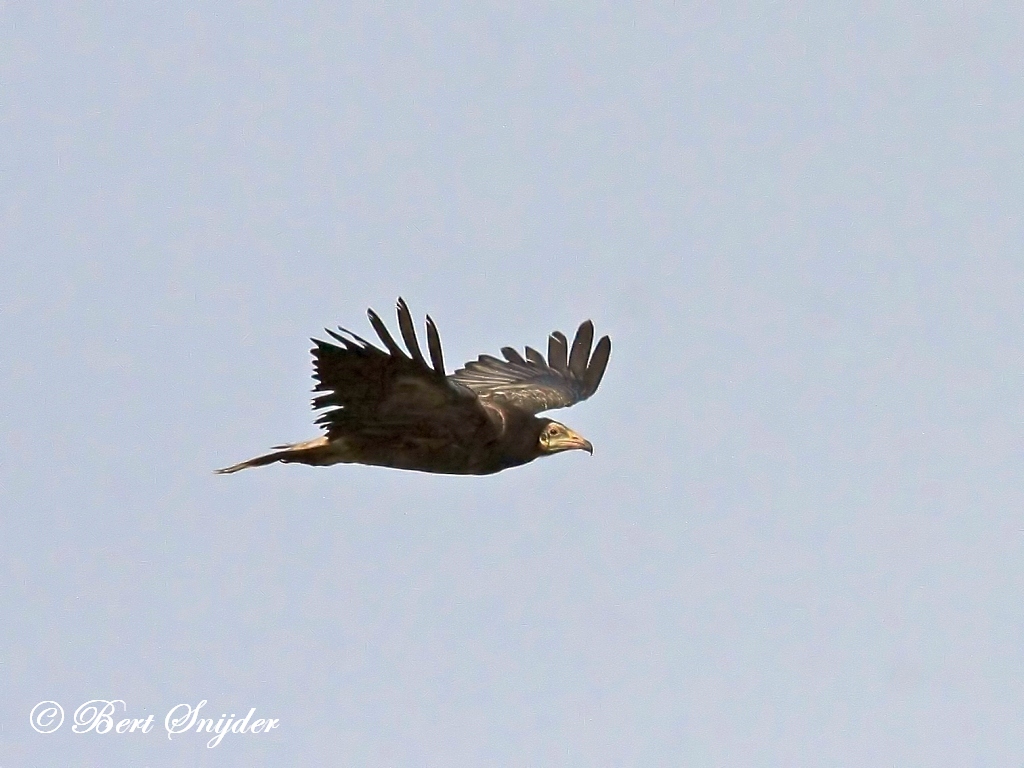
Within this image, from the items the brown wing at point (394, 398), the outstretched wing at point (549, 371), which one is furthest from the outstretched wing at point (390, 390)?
the outstretched wing at point (549, 371)

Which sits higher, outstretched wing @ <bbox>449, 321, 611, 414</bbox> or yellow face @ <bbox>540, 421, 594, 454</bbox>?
outstretched wing @ <bbox>449, 321, 611, 414</bbox>

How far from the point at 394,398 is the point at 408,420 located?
0.33 m

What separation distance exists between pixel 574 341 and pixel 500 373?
758 millimetres

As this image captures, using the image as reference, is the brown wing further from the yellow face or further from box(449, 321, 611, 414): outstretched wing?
box(449, 321, 611, 414): outstretched wing

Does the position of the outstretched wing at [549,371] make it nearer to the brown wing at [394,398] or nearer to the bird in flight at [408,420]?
the bird in flight at [408,420]

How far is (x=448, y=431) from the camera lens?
12.6 m

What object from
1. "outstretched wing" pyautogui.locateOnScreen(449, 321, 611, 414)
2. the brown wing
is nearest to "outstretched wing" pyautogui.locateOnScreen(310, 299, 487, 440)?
the brown wing

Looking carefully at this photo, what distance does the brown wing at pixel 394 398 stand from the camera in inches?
457

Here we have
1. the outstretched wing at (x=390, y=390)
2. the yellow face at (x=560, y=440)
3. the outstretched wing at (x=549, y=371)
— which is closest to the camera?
the outstretched wing at (x=390, y=390)

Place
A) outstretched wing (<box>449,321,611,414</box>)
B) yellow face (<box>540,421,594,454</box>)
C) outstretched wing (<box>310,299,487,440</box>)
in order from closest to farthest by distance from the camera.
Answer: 1. outstretched wing (<box>310,299,487,440</box>)
2. yellow face (<box>540,421,594,454</box>)
3. outstretched wing (<box>449,321,611,414</box>)

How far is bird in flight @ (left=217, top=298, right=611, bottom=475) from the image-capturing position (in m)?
11.7

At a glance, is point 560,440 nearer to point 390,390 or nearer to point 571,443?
point 571,443

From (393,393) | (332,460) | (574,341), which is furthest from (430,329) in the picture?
(574,341)

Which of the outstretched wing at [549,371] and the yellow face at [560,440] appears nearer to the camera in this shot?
the yellow face at [560,440]
